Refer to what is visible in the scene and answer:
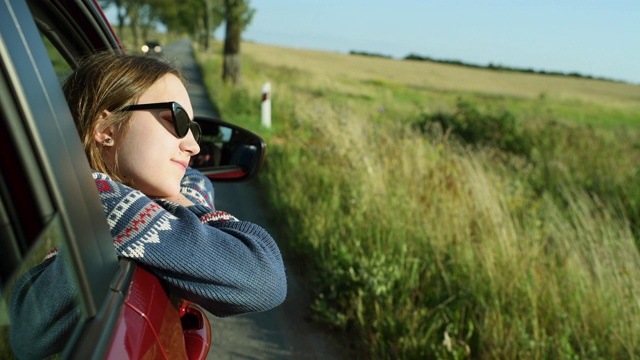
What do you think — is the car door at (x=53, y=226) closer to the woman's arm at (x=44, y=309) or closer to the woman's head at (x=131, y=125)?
the woman's arm at (x=44, y=309)

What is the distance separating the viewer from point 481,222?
4.61m

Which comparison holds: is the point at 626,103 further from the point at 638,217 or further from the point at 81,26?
the point at 81,26

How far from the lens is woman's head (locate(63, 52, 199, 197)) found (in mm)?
1459

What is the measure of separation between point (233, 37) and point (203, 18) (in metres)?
37.3

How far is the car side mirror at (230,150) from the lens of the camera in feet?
8.34

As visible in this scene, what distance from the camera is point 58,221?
1.00 m

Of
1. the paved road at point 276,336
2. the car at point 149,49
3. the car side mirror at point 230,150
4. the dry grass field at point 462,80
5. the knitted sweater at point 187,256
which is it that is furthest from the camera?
the dry grass field at point 462,80

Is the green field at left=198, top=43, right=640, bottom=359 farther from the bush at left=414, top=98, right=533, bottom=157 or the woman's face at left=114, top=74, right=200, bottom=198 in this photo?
the bush at left=414, top=98, right=533, bottom=157

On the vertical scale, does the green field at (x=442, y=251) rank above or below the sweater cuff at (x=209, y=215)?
below

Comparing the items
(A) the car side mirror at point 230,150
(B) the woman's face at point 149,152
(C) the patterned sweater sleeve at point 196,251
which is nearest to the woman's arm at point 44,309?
(C) the patterned sweater sleeve at point 196,251

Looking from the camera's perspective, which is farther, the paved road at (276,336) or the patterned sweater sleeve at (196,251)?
the paved road at (276,336)

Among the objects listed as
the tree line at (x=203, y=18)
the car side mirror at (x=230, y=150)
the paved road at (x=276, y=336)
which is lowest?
the tree line at (x=203, y=18)

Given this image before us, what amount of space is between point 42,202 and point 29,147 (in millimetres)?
82

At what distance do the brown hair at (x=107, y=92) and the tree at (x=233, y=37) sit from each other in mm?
17389
